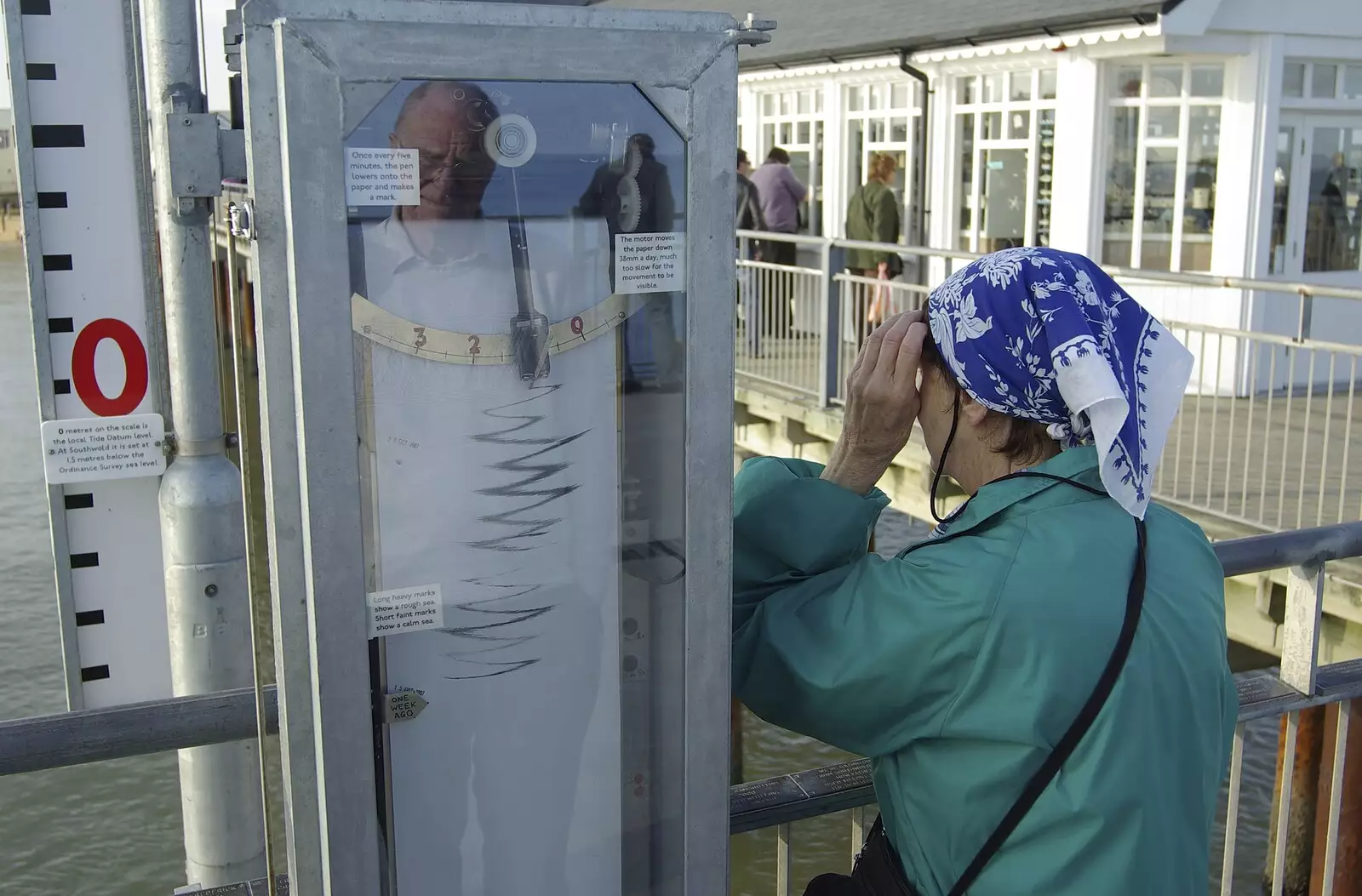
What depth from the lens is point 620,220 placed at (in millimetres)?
1684

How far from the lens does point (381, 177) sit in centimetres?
151

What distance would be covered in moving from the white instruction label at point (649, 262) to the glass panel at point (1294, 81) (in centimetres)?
1150

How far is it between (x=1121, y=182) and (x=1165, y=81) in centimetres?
92

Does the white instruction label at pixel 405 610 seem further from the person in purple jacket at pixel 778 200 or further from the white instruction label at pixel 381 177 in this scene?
the person in purple jacket at pixel 778 200

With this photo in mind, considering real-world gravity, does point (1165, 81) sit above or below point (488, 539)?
above

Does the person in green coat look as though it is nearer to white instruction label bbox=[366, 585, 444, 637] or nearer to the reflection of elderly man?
the reflection of elderly man

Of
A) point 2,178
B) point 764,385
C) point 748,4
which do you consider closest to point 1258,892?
point 764,385

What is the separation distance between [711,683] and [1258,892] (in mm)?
6549

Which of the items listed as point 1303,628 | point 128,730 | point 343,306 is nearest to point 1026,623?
point 343,306

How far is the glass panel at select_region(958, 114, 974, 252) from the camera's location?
13.9 metres

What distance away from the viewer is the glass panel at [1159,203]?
11.8m

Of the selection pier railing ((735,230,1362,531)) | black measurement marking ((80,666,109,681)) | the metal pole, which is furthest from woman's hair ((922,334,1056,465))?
pier railing ((735,230,1362,531))

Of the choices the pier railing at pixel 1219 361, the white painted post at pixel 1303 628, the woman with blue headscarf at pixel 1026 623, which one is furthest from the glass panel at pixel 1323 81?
the woman with blue headscarf at pixel 1026 623

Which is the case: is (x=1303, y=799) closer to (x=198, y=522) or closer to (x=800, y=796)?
(x=800, y=796)
